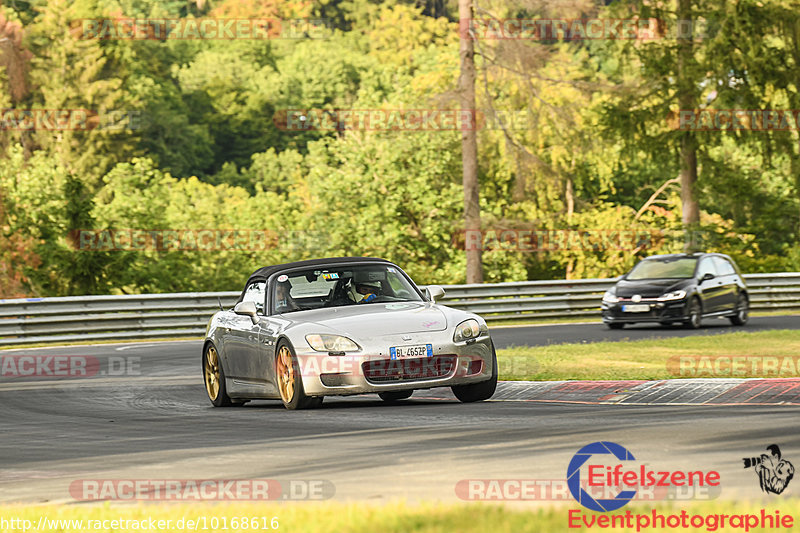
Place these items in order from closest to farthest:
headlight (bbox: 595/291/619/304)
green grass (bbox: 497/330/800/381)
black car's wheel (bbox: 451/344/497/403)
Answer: black car's wheel (bbox: 451/344/497/403), green grass (bbox: 497/330/800/381), headlight (bbox: 595/291/619/304)

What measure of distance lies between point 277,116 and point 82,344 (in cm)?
6988

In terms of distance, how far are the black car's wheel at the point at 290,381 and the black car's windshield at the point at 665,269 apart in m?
15.5

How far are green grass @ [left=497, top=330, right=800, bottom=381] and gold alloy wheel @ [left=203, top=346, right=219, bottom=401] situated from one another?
3311mm

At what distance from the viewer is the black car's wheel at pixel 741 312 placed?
27.2 m

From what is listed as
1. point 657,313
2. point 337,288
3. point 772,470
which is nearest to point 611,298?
point 657,313

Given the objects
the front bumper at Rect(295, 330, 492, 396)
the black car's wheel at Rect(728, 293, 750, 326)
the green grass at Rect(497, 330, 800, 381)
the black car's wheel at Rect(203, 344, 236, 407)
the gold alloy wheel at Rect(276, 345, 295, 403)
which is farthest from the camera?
the black car's wheel at Rect(728, 293, 750, 326)

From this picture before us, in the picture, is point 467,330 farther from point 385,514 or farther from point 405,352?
point 385,514

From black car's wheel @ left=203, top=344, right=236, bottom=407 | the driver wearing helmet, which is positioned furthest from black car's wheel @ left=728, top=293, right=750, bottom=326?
the driver wearing helmet

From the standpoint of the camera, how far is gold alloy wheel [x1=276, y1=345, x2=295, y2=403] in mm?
12516

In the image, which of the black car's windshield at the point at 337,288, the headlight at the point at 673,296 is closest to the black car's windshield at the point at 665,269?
the headlight at the point at 673,296

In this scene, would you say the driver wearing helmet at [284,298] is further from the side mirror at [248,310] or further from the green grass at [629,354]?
the green grass at [629,354]

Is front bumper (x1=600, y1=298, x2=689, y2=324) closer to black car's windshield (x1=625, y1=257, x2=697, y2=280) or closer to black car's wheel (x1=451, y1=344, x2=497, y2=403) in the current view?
black car's windshield (x1=625, y1=257, x2=697, y2=280)

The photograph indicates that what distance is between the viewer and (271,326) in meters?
13.1

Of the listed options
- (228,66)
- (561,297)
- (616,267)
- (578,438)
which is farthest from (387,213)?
(228,66)
